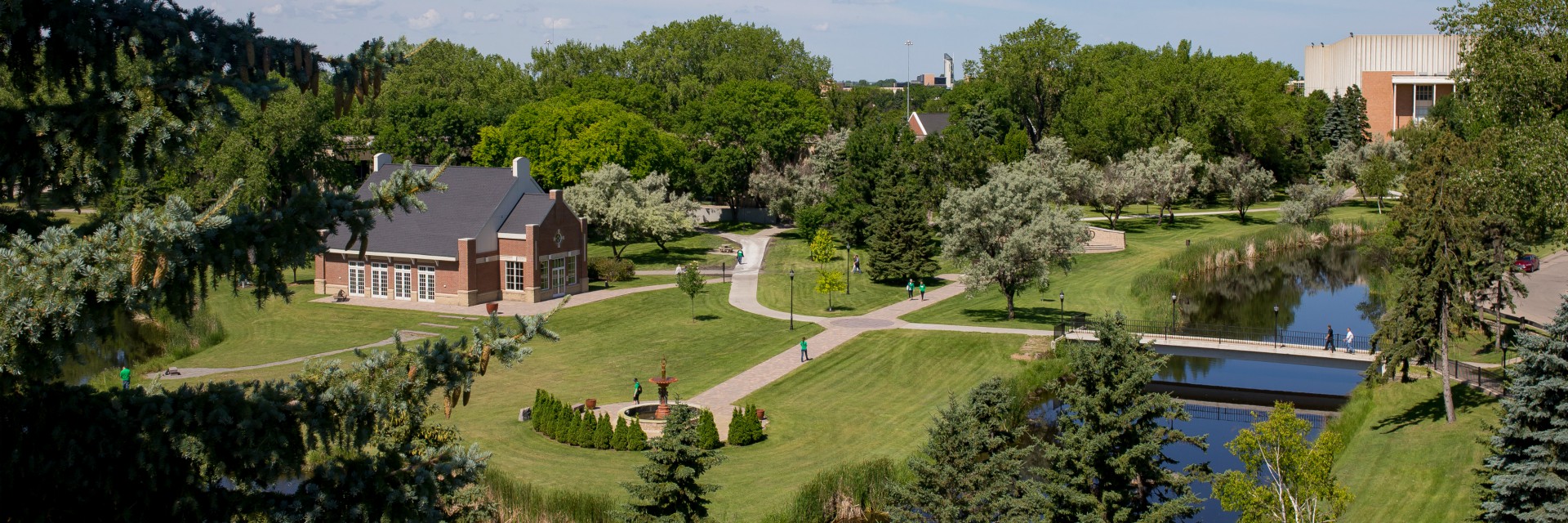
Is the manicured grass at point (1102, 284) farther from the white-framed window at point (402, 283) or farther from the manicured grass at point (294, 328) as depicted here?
the white-framed window at point (402, 283)

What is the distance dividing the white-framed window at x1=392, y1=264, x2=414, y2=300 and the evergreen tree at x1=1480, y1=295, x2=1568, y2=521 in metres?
41.5

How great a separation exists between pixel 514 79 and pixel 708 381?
6157 cm

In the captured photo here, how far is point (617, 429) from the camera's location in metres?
31.5

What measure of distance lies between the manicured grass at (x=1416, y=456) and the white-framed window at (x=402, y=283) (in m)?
37.2

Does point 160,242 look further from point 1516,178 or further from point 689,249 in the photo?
point 689,249

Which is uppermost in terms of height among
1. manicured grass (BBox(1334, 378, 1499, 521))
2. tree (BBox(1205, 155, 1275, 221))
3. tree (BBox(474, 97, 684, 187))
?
tree (BBox(474, 97, 684, 187))

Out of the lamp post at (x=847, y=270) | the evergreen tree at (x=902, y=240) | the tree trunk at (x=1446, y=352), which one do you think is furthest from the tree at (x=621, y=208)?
the tree trunk at (x=1446, y=352)

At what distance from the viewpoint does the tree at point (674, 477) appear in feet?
64.7

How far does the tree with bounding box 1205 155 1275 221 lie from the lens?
78.7 m

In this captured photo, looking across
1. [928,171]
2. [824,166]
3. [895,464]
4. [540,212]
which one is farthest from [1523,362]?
[824,166]

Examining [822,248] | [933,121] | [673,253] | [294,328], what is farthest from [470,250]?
[933,121]

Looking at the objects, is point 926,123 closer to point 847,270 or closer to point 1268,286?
point 1268,286

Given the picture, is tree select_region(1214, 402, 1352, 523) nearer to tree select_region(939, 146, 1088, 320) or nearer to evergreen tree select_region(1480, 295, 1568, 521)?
evergreen tree select_region(1480, 295, 1568, 521)

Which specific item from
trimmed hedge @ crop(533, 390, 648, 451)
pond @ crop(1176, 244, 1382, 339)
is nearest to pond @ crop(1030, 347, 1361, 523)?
pond @ crop(1176, 244, 1382, 339)
